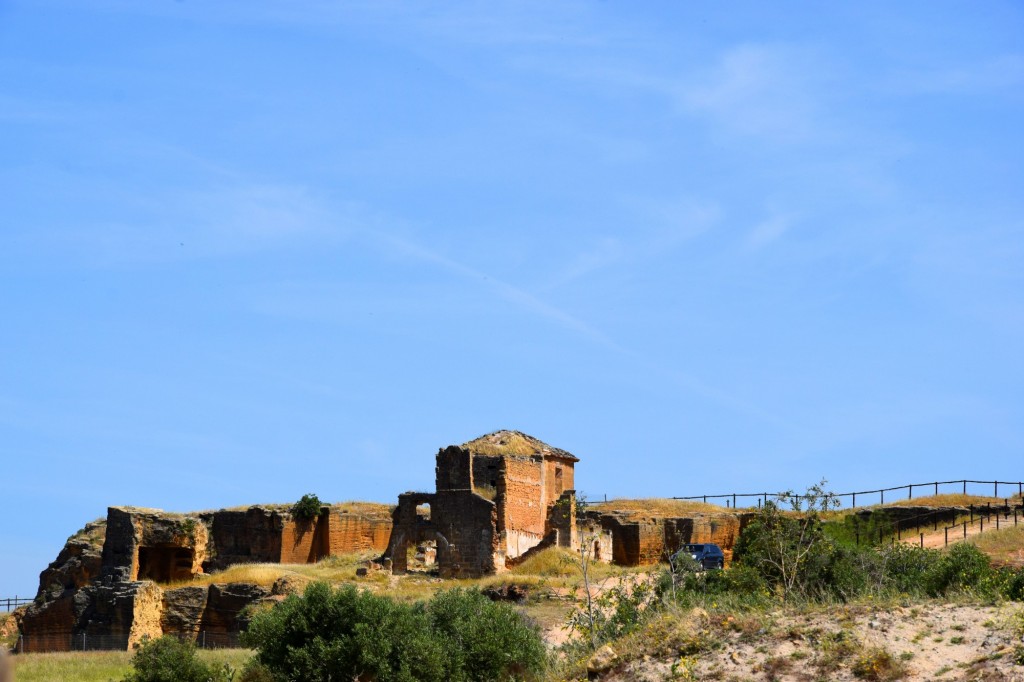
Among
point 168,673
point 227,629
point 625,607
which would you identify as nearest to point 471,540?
point 227,629

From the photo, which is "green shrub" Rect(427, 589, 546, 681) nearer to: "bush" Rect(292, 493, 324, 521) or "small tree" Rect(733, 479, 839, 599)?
"small tree" Rect(733, 479, 839, 599)

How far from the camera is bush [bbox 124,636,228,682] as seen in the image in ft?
87.0

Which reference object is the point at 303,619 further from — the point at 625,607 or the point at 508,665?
the point at 625,607

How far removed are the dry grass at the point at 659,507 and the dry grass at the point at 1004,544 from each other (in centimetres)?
1101

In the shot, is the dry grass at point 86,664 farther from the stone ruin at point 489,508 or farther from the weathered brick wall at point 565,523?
the weathered brick wall at point 565,523

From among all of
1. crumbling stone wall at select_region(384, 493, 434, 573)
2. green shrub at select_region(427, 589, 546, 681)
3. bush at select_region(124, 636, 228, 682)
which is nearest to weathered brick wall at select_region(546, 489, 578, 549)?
crumbling stone wall at select_region(384, 493, 434, 573)

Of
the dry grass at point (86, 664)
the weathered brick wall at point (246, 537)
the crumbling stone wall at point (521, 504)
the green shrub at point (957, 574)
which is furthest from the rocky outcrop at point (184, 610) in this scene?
the green shrub at point (957, 574)

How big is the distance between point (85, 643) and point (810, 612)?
2563cm

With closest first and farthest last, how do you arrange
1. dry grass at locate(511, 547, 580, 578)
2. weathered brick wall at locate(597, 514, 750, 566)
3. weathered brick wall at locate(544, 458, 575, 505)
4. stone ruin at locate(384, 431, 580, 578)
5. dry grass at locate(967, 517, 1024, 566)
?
dry grass at locate(967, 517, 1024, 566) < dry grass at locate(511, 547, 580, 578) < stone ruin at locate(384, 431, 580, 578) < weathered brick wall at locate(597, 514, 750, 566) < weathered brick wall at locate(544, 458, 575, 505)

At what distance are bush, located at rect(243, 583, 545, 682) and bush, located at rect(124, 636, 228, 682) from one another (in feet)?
5.66

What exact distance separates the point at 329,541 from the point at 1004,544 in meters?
22.8

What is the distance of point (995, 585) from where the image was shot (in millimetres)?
20266

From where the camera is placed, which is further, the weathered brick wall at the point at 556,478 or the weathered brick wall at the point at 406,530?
the weathered brick wall at the point at 556,478

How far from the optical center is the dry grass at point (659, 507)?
157ft
